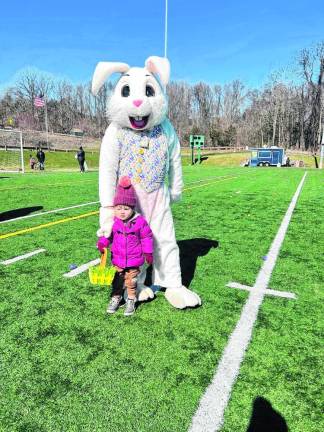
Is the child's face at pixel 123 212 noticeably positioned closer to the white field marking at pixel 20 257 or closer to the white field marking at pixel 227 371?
the white field marking at pixel 227 371

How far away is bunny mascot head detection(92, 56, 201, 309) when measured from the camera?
3426 millimetres

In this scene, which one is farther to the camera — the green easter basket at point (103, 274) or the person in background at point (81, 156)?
the person in background at point (81, 156)

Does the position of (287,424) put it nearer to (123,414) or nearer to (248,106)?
(123,414)

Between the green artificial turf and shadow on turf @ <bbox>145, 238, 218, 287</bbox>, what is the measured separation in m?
0.05

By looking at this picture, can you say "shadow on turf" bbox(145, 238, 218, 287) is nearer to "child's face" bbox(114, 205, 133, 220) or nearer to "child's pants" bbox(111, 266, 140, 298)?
"child's pants" bbox(111, 266, 140, 298)

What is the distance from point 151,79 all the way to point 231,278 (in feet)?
7.87

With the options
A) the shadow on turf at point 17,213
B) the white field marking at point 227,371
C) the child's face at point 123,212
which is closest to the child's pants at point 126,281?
the child's face at point 123,212

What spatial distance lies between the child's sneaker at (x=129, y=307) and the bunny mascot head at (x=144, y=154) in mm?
224

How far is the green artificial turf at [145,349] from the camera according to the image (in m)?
2.11

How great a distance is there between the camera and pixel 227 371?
8.13 ft

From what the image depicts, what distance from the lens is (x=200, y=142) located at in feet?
163

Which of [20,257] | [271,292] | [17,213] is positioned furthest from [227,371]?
[17,213]

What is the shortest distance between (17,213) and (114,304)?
586 centimetres

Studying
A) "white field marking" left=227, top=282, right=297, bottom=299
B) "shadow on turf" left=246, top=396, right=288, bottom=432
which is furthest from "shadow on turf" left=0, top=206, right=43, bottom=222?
"shadow on turf" left=246, top=396, right=288, bottom=432
